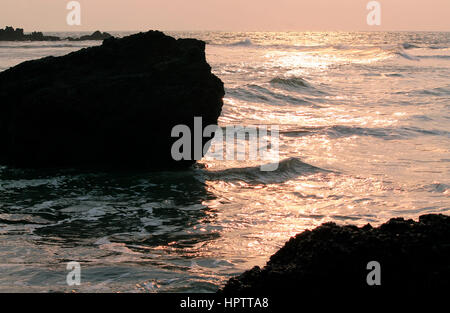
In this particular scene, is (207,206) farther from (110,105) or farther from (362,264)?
(362,264)

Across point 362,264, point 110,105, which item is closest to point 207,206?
point 110,105

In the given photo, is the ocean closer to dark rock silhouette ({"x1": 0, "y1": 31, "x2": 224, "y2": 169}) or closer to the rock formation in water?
dark rock silhouette ({"x1": 0, "y1": 31, "x2": 224, "y2": 169})

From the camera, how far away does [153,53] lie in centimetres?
864

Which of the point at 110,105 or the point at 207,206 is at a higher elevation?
the point at 110,105

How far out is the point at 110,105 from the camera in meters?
8.07

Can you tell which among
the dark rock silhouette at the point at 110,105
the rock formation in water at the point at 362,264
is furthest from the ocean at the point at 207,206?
the rock formation in water at the point at 362,264

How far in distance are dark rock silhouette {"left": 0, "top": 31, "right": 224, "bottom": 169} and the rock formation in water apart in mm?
5065

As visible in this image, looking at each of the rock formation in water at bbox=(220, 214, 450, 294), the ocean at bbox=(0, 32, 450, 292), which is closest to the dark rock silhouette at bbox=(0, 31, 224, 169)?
the ocean at bbox=(0, 32, 450, 292)

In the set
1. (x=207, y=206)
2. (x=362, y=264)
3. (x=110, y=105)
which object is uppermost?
(x=110, y=105)

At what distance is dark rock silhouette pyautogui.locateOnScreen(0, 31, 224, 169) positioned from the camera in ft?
26.5

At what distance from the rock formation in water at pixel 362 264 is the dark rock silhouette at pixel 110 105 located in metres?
5.07

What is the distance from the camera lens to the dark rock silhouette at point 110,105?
807cm

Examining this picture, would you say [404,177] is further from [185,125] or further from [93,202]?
[93,202]

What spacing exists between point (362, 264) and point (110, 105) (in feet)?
19.0
